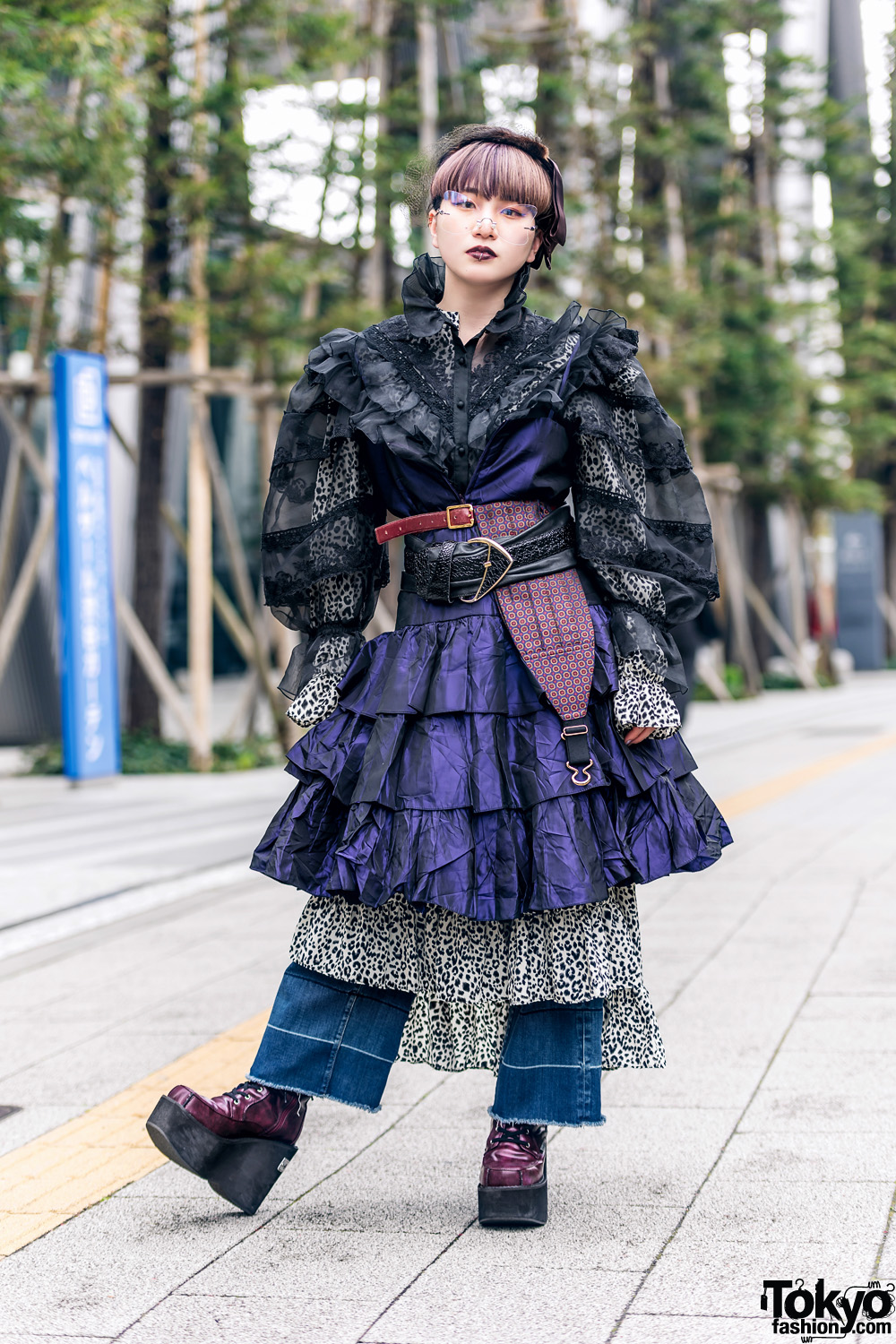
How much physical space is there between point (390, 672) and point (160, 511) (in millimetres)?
11047

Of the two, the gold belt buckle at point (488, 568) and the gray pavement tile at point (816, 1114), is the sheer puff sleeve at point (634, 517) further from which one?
the gray pavement tile at point (816, 1114)

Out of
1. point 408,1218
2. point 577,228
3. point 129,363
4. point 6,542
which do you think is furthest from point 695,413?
point 408,1218

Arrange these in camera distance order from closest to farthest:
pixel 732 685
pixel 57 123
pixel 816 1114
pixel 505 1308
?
pixel 505 1308
pixel 816 1114
pixel 57 123
pixel 732 685

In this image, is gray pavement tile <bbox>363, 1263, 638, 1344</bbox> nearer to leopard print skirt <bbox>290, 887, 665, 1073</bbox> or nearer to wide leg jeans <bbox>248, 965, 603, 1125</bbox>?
wide leg jeans <bbox>248, 965, 603, 1125</bbox>

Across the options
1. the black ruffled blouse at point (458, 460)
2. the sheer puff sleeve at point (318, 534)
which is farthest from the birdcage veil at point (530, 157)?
the sheer puff sleeve at point (318, 534)

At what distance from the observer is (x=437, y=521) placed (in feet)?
9.73

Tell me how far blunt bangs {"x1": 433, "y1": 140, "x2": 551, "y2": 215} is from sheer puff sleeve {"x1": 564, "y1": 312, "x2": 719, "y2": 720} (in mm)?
252

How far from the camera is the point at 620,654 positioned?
2949 millimetres

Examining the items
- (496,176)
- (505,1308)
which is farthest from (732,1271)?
(496,176)

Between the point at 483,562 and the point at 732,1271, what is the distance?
48.5 inches

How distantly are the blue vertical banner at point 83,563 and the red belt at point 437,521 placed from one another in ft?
26.8

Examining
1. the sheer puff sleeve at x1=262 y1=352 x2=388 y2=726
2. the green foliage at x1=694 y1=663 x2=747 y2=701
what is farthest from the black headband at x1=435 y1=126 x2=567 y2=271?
the green foliage at x1=694 y1=663 x2=747 y2=701

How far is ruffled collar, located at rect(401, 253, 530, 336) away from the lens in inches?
119

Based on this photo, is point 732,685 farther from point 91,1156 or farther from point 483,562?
point 483,562
